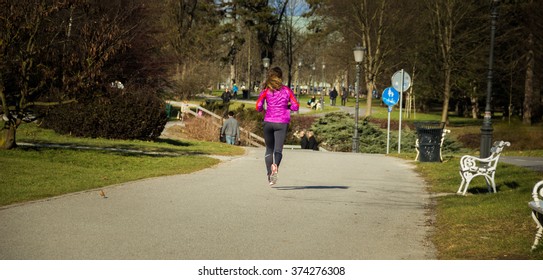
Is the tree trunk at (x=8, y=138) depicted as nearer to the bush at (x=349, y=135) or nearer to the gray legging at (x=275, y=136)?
the gray legging at (x=275, y=136)

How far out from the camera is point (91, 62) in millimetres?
18109

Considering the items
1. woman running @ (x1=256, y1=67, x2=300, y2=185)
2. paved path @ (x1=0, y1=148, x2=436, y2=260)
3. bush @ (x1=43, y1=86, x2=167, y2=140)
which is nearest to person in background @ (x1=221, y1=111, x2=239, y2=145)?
bush @ (x1=43, y1=86, x2=167, y2=140)

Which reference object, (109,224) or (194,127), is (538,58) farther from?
(109,224)

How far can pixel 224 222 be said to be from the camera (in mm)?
9594

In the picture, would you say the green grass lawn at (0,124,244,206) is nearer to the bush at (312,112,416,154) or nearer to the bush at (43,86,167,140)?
the bush at (43,86,167,140)

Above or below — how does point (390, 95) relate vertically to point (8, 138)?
above

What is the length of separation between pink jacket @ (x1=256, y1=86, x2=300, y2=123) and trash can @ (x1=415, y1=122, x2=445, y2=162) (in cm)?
1032

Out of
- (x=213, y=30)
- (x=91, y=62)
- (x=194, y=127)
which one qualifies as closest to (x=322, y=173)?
(x=91, y=62)

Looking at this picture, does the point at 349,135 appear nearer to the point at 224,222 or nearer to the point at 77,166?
the point at 77,166

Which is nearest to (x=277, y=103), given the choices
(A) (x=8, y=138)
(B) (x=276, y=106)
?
(B) (x=276, y=106)

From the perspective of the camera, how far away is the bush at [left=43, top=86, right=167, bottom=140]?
27.1 meters

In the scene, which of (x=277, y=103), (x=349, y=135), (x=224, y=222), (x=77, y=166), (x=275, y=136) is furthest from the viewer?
(x=349, y=135)

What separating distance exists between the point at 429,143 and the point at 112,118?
429 inches

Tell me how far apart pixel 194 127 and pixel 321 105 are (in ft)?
107
